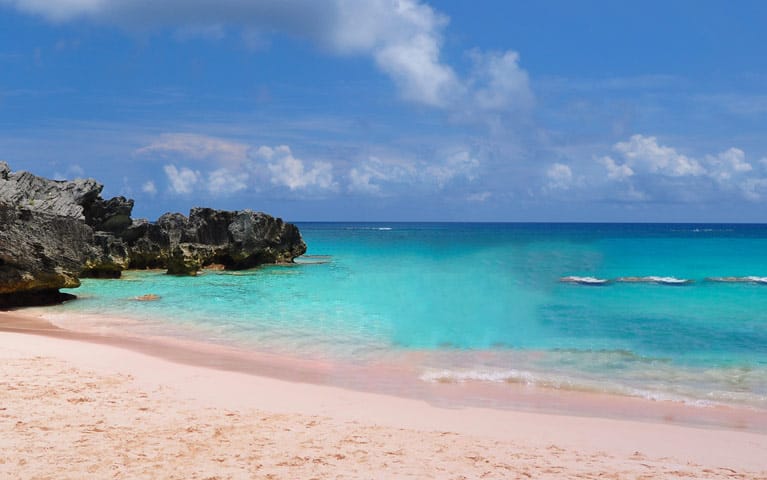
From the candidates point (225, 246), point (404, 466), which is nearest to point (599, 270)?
point (225, 246)

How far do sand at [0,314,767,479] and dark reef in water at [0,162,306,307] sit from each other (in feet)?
34.7

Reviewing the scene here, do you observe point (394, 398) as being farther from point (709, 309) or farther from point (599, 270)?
point (599, 270)

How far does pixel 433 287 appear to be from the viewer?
100 ft

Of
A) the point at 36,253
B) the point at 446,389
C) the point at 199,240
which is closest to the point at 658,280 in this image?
the point at 446,389

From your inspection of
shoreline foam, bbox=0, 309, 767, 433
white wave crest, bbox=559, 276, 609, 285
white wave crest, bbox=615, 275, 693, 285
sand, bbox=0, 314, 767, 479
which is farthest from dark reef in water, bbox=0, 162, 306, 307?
white wave crest, bbox=615, 275, 693, 285

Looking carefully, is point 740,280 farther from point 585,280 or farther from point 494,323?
point 494,323

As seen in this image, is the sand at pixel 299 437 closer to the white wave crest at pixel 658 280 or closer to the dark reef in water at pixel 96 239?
the dark reef in water at pixel 96 239

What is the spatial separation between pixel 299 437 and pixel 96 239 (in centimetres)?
2835

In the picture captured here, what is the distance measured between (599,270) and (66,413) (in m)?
37.3

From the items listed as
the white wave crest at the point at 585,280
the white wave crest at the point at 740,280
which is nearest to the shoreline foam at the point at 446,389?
the white wave crest at the point at 585,280

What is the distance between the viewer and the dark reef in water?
63.2ft

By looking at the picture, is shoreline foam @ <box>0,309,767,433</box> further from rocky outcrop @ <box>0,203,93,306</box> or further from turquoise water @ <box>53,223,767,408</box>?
rocky outcrop @ <box>0,203,93,306</box>

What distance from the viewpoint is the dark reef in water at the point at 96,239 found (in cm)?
1925

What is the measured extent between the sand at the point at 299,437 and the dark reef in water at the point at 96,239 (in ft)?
34.7
